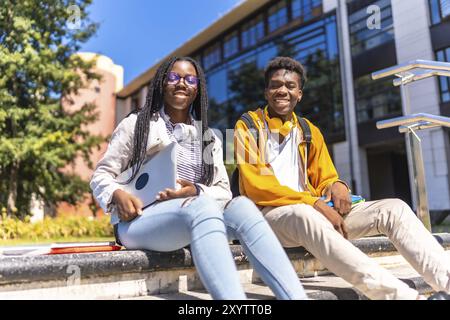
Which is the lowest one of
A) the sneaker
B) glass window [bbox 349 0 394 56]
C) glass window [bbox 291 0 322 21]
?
the sneaker

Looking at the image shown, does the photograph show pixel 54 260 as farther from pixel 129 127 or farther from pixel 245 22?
pixel 245 22

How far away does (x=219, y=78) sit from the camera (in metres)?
20.6

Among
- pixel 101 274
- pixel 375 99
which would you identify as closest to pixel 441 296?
pixel 101 274

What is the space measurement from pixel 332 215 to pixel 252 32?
725 inches

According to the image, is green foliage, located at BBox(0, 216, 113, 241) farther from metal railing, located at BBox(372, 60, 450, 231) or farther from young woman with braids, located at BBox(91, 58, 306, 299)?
metal railing, located at BBox(372, 60, 450, 231)

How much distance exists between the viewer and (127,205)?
6.19 ft

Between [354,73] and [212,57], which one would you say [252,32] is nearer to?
[212,57]

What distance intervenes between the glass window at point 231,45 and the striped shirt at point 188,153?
60.9 feet

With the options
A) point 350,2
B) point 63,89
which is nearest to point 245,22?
point 350,2

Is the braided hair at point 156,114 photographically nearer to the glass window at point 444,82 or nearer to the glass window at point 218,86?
the glass window at point 444,82

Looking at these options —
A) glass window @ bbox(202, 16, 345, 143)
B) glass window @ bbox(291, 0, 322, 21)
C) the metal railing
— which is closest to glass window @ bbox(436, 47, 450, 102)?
glass window @ bbox(202, 16, 345, 143)

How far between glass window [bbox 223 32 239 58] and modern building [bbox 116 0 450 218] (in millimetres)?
77

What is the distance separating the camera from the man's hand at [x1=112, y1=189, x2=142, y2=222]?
189cm
